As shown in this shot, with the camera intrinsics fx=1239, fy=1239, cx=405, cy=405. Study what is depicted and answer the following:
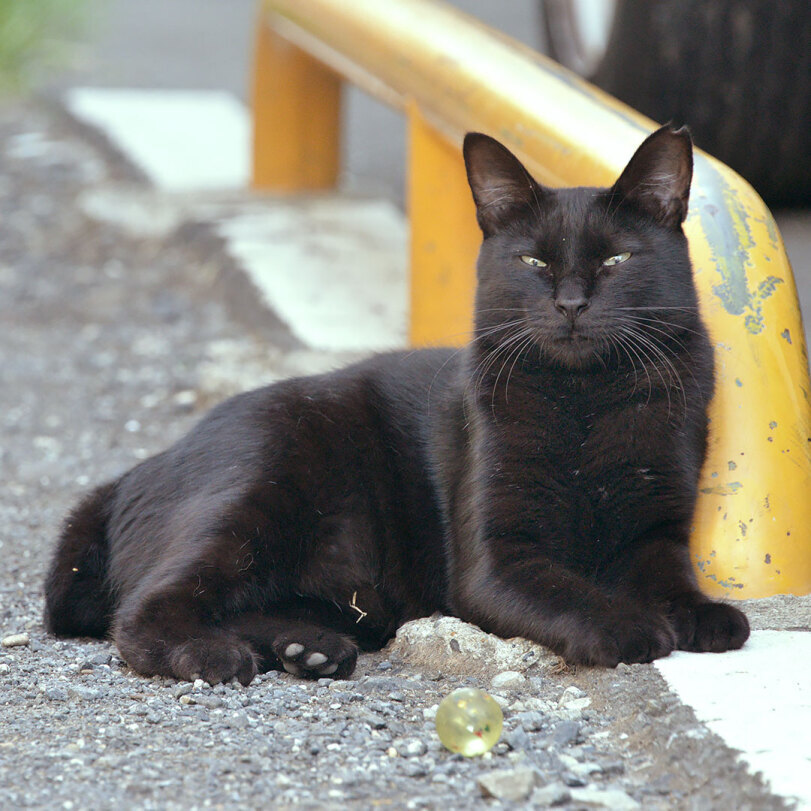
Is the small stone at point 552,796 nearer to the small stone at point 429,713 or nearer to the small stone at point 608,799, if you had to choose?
the small stone at point 608,799

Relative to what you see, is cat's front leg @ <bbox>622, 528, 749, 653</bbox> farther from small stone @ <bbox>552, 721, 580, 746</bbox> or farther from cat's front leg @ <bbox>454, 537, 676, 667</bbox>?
small stone @ <bbox>552, 721, 580, 746</bbox>

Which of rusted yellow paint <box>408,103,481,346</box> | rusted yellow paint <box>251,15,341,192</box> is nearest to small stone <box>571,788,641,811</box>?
rusted yellow paint <box>408,103,481,346</box>

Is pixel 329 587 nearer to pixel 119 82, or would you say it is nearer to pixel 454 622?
pixel 454 622

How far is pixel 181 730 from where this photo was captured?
2219mm

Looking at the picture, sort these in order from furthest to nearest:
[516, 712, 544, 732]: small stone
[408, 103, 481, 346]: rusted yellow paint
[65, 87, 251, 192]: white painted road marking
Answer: [65, 87, 251, 192]: white painted road marking < [408, 103, 481, 346]: rusted yellow paint < [516, 712, 544, 732]: small stone

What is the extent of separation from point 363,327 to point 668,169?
2458 millimetres

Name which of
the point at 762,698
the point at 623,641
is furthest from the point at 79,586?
the point at 762,698

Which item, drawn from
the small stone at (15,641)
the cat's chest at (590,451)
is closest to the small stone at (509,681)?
the cat's chest at (590,451)

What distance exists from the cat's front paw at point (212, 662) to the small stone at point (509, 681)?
1.59 ft

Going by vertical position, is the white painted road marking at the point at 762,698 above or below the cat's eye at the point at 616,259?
below

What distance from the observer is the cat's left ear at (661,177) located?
2.57 m

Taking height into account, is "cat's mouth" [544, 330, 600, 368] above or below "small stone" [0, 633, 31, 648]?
above

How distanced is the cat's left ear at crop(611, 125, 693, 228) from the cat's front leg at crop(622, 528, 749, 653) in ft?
2.24

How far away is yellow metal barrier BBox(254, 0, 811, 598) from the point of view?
8.96ft
